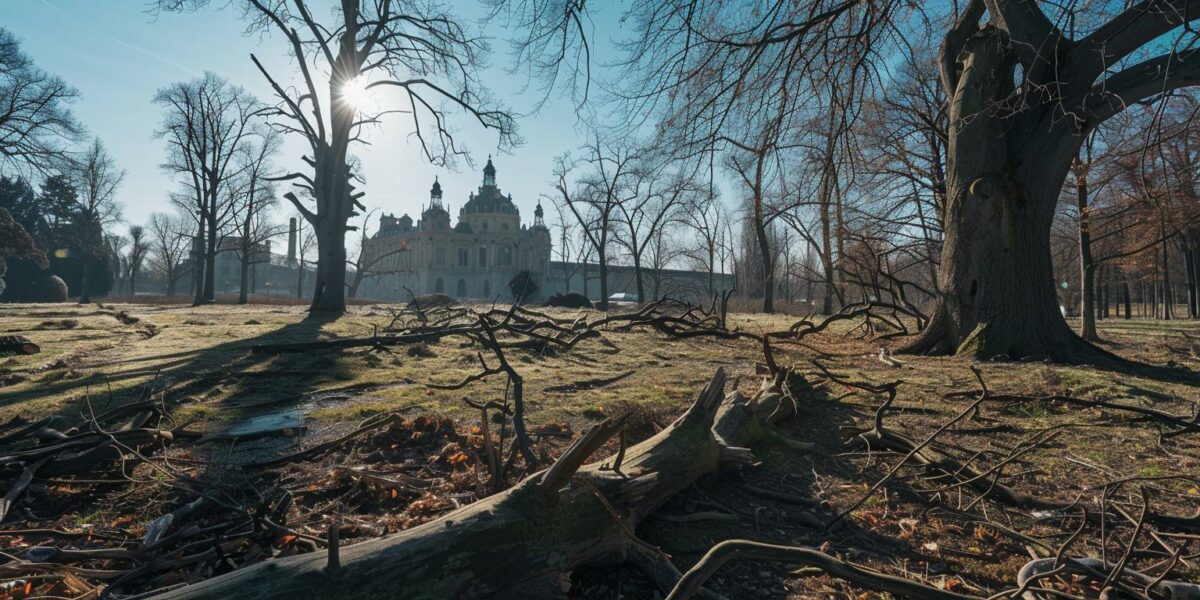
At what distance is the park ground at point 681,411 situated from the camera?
204 centimetres

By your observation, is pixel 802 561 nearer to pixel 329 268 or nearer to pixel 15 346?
pixel 15 346

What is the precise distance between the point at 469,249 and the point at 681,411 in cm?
9135

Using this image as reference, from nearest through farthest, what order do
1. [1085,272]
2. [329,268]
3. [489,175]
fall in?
[1085,272]
[329,268]
[489,175]

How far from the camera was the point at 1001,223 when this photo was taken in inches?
250

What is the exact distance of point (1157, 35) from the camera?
5477 millimetres

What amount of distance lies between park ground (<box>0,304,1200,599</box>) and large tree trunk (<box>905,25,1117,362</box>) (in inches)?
31.0

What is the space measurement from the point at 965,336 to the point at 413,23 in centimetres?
1423

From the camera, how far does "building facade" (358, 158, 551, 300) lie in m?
90.1

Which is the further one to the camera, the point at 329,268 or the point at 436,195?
the point at 436,195

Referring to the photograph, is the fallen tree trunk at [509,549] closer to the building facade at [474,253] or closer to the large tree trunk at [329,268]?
the large tree trunk at [329,268]

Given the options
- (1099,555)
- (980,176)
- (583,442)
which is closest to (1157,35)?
(980,176)

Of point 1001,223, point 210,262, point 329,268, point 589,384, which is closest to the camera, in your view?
point 589,384

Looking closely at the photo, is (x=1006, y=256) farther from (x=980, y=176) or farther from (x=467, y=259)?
(x=467, y=259)

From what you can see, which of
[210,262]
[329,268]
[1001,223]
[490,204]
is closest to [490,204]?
[490,204]
